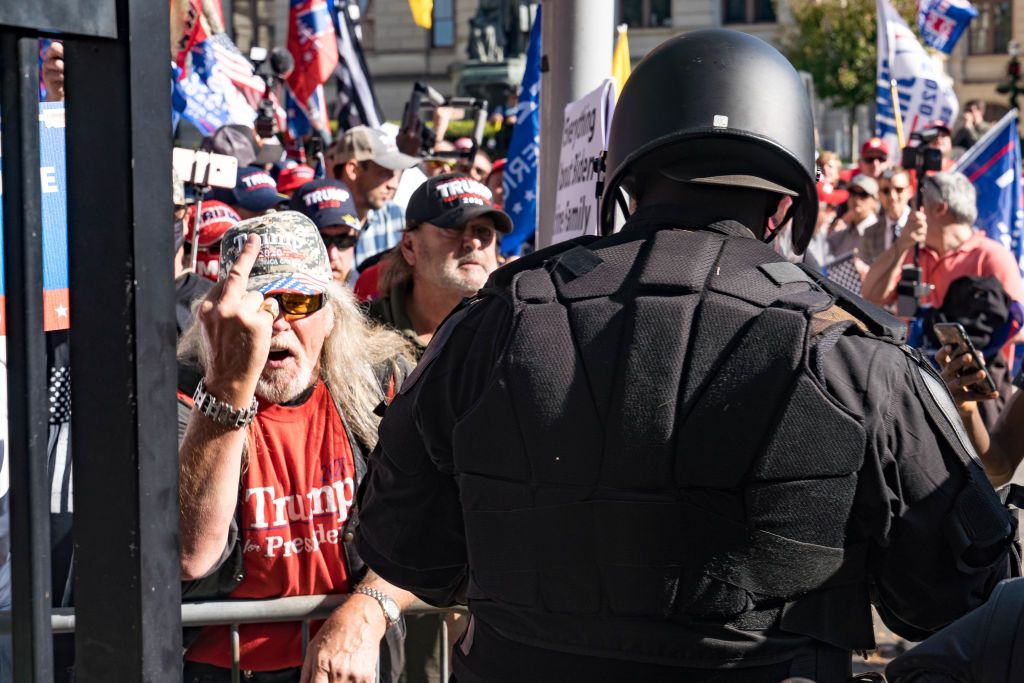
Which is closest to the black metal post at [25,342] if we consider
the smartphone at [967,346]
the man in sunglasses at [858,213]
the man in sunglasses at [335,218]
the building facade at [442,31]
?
the smartphone at [967,346]

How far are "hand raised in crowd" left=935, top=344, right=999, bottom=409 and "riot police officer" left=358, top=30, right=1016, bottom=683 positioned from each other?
4.67 feet

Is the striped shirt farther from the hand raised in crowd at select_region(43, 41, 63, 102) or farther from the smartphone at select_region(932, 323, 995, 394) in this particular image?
the smartphone at select_region(932, 323, 995, 394)

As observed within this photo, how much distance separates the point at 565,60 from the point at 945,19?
34.5ft

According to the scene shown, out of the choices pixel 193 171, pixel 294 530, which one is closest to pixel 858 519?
pixel 294 530

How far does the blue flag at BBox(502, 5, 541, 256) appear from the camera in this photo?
6207mm

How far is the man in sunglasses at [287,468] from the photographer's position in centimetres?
279

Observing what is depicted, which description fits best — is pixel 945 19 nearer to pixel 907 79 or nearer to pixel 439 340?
pixel 907 79

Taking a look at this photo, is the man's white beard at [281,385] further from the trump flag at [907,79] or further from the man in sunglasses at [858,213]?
the trump flag at [907,79]

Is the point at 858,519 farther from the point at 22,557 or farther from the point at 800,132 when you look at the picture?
the point at 22,557

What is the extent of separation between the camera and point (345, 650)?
115 inches

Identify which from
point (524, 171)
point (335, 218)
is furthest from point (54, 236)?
point (524, 171)

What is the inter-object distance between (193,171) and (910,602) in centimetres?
288

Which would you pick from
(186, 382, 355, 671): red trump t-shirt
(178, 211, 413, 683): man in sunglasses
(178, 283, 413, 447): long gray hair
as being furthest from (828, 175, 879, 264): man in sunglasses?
(186, 382, 355, 671): red trump t-shirt

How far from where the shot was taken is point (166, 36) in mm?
1295
